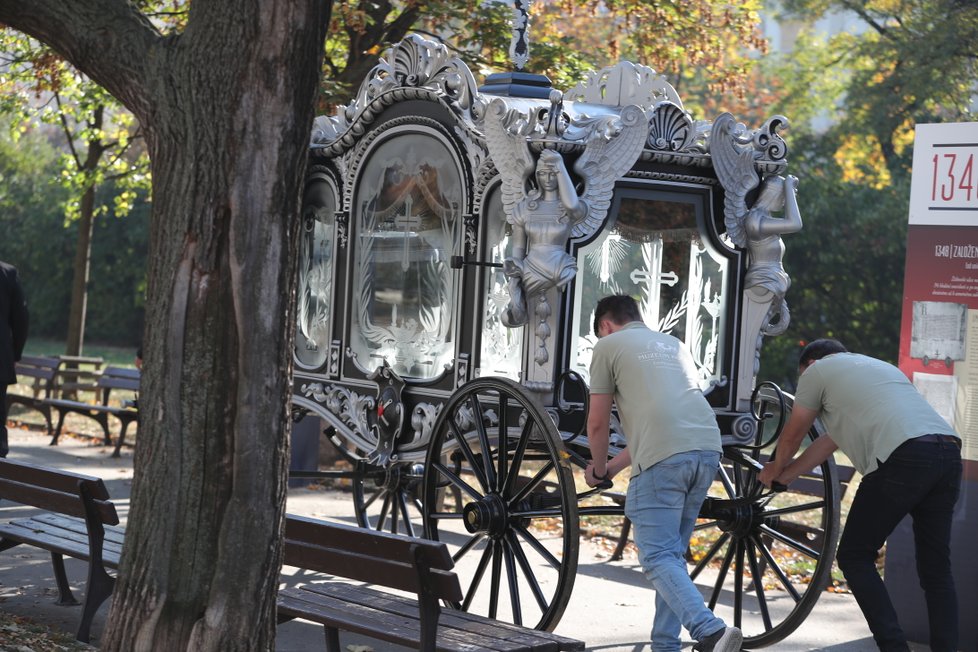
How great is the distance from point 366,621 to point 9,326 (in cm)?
573

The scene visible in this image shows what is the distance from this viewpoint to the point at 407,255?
8.41 meters

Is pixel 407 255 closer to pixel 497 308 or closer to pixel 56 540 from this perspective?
pixel 497 308

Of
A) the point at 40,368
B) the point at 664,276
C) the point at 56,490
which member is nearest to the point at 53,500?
the point at 56,490

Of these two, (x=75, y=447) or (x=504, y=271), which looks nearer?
(x=504, y=271)

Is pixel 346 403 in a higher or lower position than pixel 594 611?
higher

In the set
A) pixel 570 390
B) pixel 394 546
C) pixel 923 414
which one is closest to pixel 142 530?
pixel 394 546

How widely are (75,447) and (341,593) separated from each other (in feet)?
31.2

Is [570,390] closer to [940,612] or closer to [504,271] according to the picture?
[504,271]

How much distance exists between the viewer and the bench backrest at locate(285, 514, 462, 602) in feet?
17.2

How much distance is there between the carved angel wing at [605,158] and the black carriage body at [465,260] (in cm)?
11

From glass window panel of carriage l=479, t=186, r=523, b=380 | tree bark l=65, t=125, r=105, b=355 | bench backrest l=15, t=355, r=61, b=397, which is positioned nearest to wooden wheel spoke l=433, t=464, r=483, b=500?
glass window panel of carriage l=479, t=186, r=523, b=380

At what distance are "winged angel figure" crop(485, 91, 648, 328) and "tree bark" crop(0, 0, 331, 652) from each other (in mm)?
2339

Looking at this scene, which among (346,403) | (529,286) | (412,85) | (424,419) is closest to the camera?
(529,286)

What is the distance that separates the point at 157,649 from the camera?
183 inches
